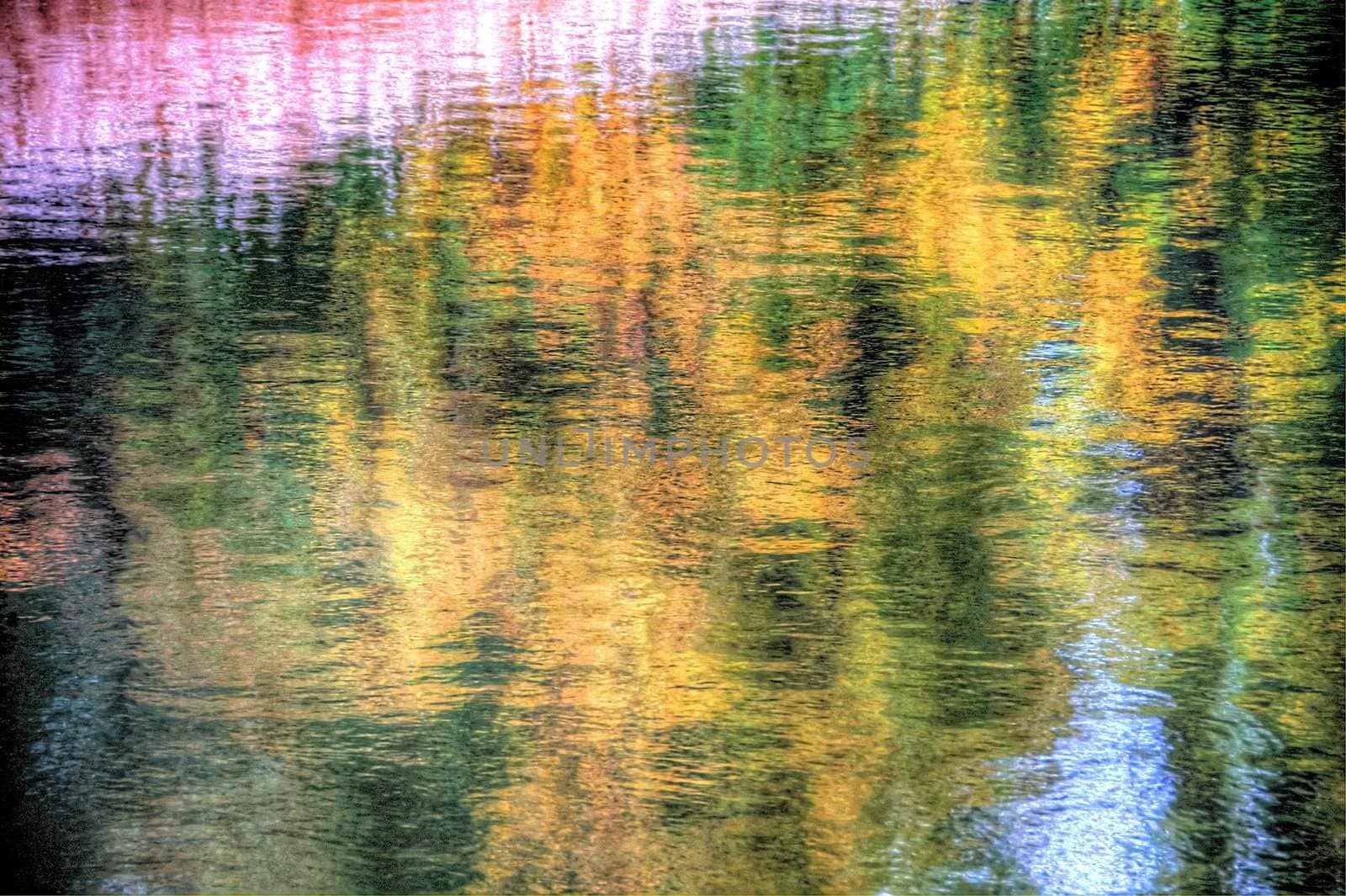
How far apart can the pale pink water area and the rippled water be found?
66mm

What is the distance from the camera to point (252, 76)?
287 inches

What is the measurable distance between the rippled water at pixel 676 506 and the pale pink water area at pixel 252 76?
0.22ft

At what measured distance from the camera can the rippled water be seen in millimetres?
2225

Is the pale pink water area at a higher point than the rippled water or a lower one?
higher

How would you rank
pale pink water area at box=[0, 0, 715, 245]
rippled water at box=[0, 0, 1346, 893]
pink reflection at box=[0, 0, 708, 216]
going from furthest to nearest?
pink reflection at box=[0, 0, 708, 216] < pale pink water area at box=[0, 0, 715, 245] < rippled water at box=[0, 0, 1346, 893]

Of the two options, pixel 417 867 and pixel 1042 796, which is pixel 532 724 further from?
pixel 1042 796

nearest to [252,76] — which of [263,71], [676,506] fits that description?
[263,71]

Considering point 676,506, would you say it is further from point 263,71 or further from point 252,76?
point 263,71

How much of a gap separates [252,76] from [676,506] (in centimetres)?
482

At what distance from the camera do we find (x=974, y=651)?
2.63 m

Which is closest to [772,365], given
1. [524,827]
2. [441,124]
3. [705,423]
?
[705,423]

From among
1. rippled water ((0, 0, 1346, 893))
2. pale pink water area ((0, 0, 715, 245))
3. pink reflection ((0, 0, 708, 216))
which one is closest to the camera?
rippled water ((0, 0, 1346, 893))

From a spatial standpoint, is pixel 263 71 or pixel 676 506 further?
pixel 263 71

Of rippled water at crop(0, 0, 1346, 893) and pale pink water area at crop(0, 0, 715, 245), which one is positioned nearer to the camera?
rippled water at crop(0, 0, 1346, 893)
